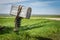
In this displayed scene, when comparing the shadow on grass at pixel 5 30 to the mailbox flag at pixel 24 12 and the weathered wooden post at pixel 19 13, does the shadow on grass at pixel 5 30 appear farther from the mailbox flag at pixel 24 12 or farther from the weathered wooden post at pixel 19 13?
the mailbox flag at pixel 24 12

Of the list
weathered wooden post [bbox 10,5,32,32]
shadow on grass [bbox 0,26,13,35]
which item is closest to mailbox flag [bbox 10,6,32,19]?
weathered wooden post [bbox 10,5,32,32]

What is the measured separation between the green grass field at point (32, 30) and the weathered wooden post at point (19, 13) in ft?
0.17

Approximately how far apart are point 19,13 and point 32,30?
228 millimetres

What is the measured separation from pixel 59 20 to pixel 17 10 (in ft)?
1.53

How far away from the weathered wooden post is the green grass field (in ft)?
0.17

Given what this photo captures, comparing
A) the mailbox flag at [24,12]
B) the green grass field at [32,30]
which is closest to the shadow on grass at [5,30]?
the green grass field at [32,30]

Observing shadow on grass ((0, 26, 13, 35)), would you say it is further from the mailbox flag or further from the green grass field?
the mailbox flag

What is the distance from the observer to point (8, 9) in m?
1.76

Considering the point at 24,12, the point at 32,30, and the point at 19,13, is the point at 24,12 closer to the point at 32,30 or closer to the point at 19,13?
the point at 19,13

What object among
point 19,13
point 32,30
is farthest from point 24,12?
→ point 32,30

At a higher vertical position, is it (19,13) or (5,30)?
(19,13)

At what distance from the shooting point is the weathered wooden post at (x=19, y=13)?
162 cm

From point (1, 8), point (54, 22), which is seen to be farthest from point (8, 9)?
point (54, 22)

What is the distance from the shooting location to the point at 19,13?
1651 mm
